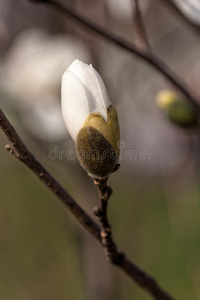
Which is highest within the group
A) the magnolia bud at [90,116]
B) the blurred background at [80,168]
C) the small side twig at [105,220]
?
the magnolia bud at [90,116]

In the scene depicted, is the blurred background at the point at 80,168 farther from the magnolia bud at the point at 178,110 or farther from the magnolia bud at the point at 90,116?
the magnolia bud at the point at 90,116

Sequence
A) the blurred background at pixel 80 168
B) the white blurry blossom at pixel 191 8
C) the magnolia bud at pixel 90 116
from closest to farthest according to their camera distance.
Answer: the magnolia bud at pixel 90 116 < the white blurry blossom at pixel 191 8 < the blurred background at pixel 80 168

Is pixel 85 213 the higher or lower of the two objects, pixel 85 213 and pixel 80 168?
the higher

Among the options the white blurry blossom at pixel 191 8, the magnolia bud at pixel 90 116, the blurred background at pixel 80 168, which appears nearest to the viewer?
the magnolia bud at pixel 90 116

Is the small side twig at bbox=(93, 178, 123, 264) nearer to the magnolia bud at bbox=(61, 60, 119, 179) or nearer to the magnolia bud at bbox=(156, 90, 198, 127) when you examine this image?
the magnolia bud at bbox=(61, 60, 119, 179)

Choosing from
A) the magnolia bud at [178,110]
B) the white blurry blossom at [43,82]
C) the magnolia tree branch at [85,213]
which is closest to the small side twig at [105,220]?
the magnolia tree branch at [85,213]

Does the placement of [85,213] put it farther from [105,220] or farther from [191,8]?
[191,8]

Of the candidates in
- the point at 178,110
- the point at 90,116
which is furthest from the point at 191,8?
the point at 90,116

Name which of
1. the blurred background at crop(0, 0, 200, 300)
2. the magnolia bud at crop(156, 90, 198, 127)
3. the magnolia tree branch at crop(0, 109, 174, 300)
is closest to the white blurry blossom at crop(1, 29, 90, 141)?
the blurred background at crop(0, 0, 200, 300)
